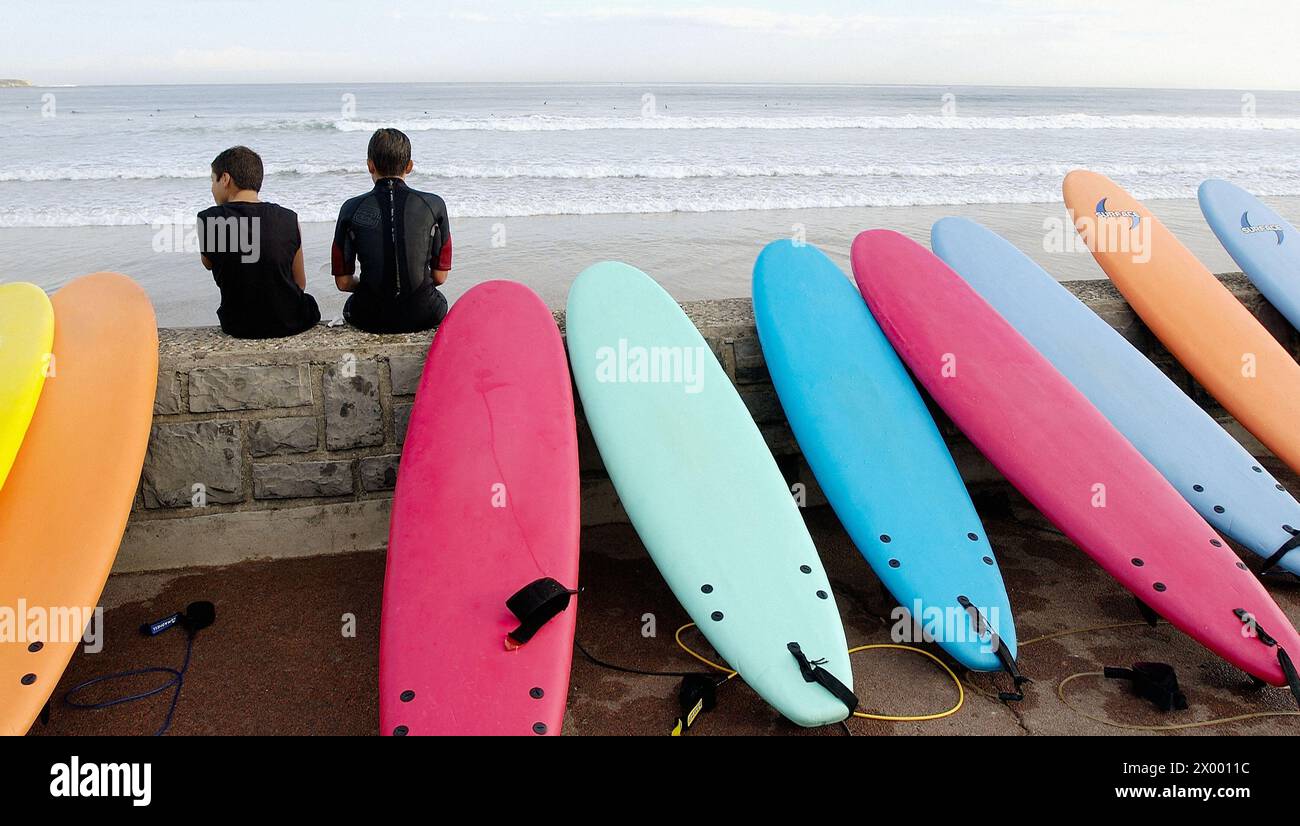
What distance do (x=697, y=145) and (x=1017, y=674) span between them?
43.0 ft

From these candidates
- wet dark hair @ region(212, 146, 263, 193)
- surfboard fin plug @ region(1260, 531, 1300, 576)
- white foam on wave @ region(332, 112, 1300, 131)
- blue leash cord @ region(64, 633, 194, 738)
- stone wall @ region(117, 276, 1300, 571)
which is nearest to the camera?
blue leash cord @ region(64, 633, 194, 738)

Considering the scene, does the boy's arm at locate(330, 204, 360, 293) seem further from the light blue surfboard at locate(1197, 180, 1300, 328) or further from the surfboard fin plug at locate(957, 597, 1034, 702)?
the light blue surfboard at locate(1197, 180, 1300, 328)

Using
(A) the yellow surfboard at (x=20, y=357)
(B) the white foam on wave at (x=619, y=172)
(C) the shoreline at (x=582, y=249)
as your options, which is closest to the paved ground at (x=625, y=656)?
(A) the yellow surfboard at (x=20, y=357)

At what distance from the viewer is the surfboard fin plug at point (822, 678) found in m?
2.14

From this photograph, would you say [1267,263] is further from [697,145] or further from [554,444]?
[697,145]

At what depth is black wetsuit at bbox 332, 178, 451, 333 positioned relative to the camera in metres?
3.18

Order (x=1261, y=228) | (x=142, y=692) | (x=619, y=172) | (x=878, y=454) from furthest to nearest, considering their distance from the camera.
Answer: (x=619, y=172) < (x=1261, y=228) < (x=878, y=454) < (x=142, y=692)

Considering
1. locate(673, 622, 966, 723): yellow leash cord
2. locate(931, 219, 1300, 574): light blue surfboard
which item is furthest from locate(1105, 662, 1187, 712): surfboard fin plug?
locate(931, 219, 1300, 574): light blue surfboard

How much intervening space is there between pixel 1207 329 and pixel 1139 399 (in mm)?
676

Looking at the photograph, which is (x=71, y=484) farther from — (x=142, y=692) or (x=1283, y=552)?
(x=1283, y=552)

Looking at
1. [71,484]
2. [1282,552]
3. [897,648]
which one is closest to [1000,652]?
[897,648]

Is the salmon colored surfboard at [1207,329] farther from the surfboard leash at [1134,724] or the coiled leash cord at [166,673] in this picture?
the coiled leash cord at [166,673]

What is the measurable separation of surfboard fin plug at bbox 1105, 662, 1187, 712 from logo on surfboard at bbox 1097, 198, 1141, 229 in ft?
9.07

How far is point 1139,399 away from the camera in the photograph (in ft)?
11.0
